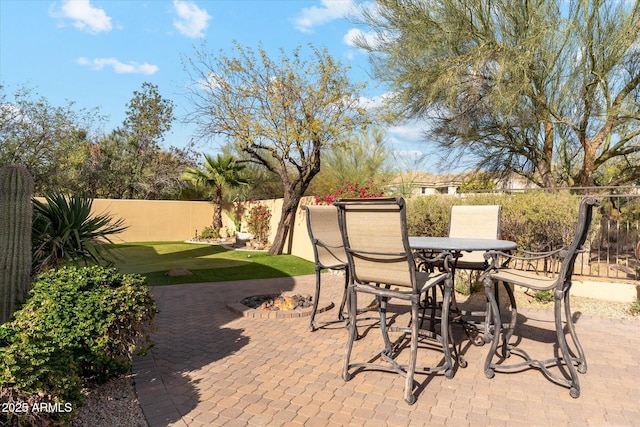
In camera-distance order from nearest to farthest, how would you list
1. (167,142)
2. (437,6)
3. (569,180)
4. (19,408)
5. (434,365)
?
(19,408), (434,365), (437,6), (569,180), (167,142)

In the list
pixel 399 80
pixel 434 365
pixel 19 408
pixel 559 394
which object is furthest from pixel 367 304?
pixel 399 80

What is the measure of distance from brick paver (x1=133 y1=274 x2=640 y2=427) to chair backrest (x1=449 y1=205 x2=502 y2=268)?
1028mm

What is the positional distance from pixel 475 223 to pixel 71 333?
4295 mm

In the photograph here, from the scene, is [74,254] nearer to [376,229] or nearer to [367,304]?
[376,229]

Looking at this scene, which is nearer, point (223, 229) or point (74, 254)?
point (74, 254)

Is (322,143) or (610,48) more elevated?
(610,48)

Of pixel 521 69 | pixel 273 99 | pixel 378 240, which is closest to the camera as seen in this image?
pixel 378 240

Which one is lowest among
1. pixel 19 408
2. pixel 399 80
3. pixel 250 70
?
pixel 19 408

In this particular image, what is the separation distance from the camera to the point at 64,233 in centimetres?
354

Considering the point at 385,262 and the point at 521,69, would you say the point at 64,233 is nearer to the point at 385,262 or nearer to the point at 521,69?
the point at 385,262

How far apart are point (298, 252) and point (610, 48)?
846 cm

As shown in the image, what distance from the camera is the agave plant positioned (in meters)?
3.38

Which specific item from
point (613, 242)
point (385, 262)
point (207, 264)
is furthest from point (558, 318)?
point (207, 264)

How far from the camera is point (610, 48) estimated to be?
710 cm
